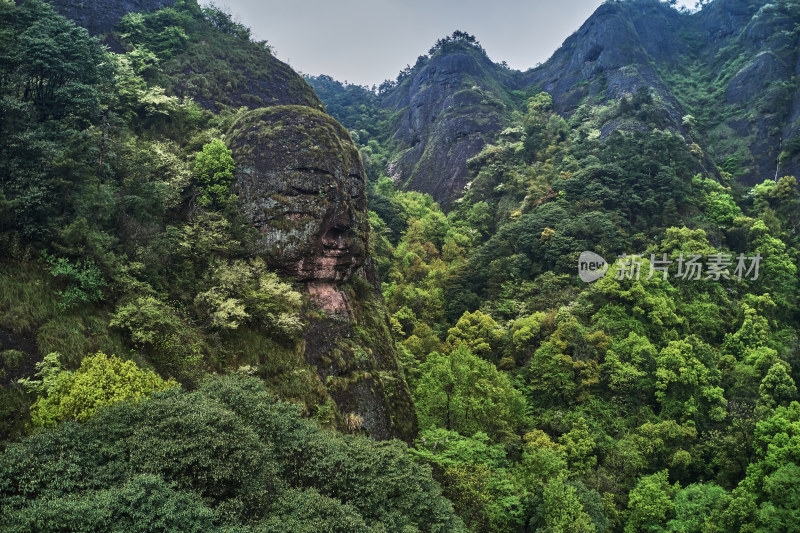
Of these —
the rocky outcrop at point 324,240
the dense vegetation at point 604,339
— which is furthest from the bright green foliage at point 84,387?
the dense vegetation at point 604,339

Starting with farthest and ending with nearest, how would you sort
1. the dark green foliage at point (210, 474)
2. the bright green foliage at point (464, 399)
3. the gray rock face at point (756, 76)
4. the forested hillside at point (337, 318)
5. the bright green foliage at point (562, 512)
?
the gray rock face at point (756, 76) < the bright green foliage at point (464, 399) < the bright green foliage at point (562, 512) < the forested hillside at point (337, 318) < the dark green foliage at point (210, 474)

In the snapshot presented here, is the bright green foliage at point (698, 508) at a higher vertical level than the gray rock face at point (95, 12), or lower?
lower

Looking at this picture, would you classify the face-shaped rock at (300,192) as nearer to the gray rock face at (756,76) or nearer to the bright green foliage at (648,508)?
the bright green foliage at (648,508)

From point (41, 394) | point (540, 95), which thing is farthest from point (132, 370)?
Result: point (540, 95)

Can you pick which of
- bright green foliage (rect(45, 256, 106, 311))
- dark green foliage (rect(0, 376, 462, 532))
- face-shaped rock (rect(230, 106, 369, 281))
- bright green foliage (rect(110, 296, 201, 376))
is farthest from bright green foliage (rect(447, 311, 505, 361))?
bright green foliage (rect(45, 256, 106, 311))

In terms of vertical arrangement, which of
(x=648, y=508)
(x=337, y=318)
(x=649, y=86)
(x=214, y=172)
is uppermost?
(x=649, y=86)

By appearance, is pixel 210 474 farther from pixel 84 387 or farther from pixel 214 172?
pixel 214 172

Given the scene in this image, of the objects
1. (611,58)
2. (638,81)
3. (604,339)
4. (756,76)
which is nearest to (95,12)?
(604,339)
